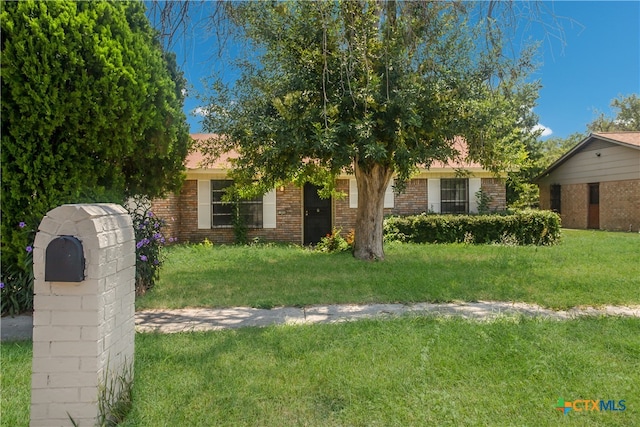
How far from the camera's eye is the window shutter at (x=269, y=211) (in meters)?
13.2

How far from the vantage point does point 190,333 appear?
164 inches

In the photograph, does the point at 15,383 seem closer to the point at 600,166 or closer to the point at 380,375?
the point at 380,375

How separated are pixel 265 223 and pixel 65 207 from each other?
11.0 m

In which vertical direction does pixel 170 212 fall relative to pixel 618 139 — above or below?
below

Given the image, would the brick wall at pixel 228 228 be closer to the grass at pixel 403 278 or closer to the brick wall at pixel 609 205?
the grass at pixel 403 278

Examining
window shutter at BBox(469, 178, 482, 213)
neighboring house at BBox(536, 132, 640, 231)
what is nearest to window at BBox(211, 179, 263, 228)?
window shutter at BBox(469, 178, 482, 213)

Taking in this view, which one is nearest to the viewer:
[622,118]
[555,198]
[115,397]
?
[115,397]

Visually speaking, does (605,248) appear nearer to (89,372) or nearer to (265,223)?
(265,223)

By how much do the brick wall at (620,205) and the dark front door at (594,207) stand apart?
469 millimetres

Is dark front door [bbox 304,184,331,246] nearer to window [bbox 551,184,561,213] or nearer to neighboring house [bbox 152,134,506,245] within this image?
neighboring house [bbox 152,134,506,245]

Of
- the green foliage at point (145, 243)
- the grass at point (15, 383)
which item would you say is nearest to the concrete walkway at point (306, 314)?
the grass at point (15, 383)

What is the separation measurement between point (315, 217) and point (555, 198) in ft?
50.9

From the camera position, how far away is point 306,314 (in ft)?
16.3

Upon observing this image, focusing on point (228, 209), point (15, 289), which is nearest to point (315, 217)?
point (228, 209)
